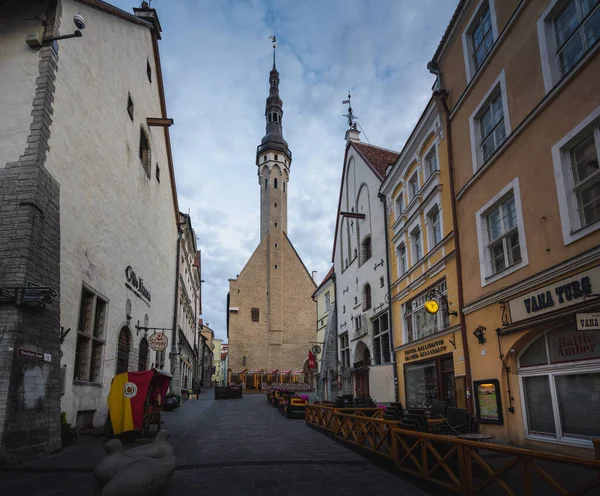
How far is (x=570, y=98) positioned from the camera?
841 centimetres

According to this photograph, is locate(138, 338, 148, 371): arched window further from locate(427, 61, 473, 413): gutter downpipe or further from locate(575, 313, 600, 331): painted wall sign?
locate(575, 313, 600, 331): painted wall sign

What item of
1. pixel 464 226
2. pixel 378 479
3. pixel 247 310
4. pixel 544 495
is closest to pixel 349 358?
pixel 464 226

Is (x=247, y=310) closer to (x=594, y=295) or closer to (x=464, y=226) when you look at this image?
(x=464, y=226)

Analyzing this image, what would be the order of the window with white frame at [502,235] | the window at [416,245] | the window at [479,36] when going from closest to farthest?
the window with white frame at [502,235], the window at [479,36], the window at [416,245]

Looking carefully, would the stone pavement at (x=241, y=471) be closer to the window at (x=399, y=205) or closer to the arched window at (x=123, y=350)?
the arched window at (x=123, y=350)

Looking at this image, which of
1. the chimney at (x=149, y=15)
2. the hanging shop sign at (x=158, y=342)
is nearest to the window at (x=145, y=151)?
the chimney at (x=149, y=15)

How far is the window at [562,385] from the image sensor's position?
26.6 ft

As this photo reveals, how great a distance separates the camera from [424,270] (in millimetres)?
15906

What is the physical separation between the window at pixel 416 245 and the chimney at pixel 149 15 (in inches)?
579

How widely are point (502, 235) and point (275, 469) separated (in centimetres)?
709

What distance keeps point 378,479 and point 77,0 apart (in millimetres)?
13403

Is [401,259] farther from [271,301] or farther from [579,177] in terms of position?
[271,301]

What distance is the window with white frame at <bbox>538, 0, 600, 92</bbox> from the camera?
828cm

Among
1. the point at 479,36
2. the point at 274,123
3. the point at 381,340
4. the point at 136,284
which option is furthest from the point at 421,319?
the point at 274,123
